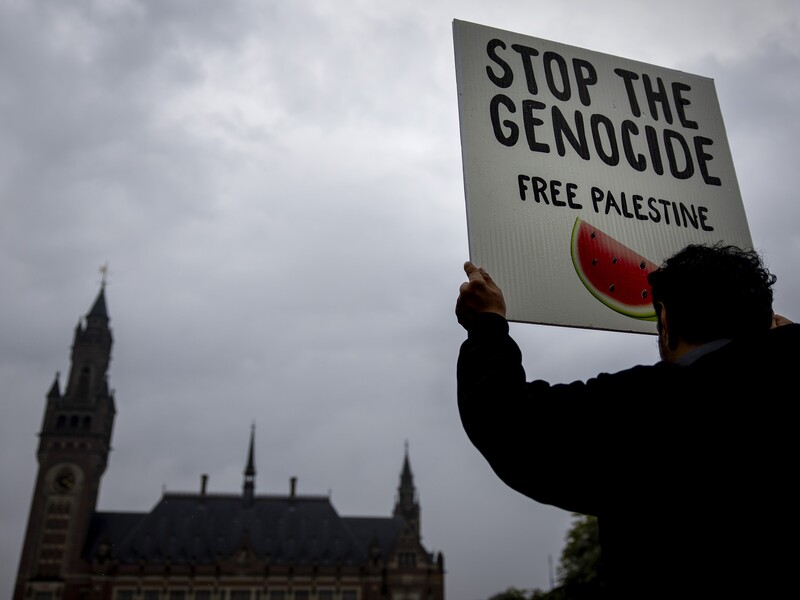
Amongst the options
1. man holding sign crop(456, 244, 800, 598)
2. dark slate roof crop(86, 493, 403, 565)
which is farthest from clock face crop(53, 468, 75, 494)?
man holding sign crop(456, 244, 800, 598)

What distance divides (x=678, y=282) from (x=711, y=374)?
13.6 inches

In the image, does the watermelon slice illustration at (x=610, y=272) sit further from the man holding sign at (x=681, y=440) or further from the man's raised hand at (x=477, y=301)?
the man holding sign at (x=681, y=440)

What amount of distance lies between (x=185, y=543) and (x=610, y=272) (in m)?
69.7

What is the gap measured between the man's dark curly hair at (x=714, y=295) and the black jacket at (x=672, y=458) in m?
0.17

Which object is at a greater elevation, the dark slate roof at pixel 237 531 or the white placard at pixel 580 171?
the dark slate roof at pixel 237 531

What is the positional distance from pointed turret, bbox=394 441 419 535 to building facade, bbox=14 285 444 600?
832 centimetres

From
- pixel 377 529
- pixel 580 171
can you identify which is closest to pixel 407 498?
pixel 377 529

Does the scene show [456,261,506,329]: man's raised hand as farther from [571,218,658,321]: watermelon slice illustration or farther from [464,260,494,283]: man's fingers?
[571,218,658,321]: watermelon slice illustration

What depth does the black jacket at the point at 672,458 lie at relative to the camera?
1.51 meters

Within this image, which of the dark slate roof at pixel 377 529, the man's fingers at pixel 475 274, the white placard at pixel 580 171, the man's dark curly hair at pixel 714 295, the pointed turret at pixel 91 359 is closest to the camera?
the man's dark curly hair at pixel 714 295

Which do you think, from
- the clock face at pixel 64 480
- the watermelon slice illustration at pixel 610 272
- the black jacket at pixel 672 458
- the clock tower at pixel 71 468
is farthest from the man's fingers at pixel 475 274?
the clock face at pixel 64 480

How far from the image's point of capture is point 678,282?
1896mm

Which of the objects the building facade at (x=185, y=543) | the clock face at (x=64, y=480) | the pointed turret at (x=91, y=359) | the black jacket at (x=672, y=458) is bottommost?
the black jacket at (x=672, y=458)

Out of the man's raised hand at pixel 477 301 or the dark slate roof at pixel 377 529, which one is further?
the dark slate roof at pixel 377 529
